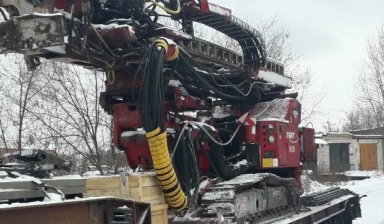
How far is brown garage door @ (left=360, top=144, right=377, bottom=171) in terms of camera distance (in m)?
43.9

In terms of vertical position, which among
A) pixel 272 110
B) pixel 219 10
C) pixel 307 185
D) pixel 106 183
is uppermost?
pixel 219 10

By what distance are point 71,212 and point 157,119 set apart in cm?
256

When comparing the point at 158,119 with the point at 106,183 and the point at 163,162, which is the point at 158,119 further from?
the point at 106,183

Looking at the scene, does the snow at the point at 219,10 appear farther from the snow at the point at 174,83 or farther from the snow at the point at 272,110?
the snow at the point at 272,110

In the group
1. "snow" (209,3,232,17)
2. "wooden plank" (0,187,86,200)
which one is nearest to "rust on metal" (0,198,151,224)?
"wooden plank" (0,187,86,200)

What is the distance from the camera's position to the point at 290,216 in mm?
9305

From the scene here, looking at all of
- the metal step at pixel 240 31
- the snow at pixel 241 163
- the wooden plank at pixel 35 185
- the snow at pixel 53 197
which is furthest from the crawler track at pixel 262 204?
the snow at pixel 53 197

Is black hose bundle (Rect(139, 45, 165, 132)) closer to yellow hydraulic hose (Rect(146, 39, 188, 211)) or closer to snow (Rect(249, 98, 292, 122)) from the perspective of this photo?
yellow hydraulic hose (Rect(146, 39, 188, 211))

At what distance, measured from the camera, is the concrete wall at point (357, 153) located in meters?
42.6

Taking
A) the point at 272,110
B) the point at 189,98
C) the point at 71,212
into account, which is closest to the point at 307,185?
the point at 272,110

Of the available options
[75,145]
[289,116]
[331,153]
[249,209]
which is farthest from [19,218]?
[331,153]

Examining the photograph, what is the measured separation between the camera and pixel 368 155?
44188mm

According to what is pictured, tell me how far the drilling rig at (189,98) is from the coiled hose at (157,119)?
0.01 metres

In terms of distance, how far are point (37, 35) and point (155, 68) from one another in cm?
149
